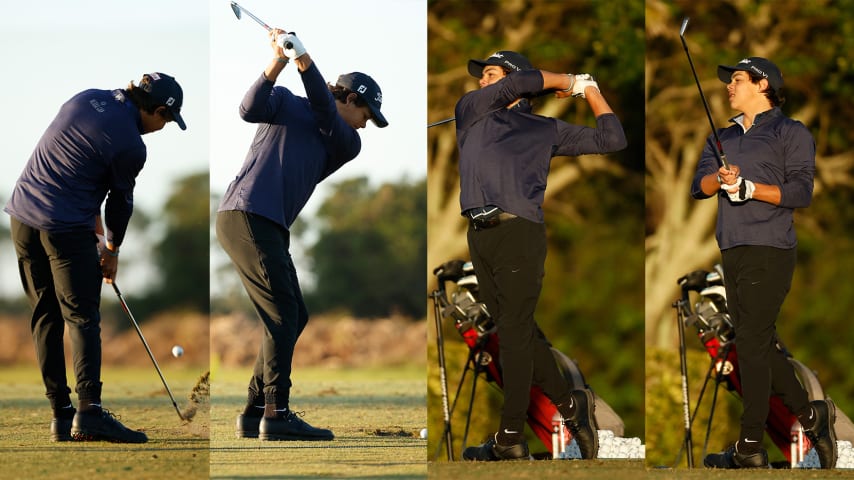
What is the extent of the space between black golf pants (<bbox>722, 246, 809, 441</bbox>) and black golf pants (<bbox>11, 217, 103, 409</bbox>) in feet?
7.57

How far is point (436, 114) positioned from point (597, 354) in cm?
122

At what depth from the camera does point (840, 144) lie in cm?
581

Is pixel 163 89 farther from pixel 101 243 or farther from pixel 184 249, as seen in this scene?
pixel 184 249

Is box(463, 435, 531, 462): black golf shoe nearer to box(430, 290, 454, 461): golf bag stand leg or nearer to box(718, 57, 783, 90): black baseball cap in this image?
box(430, 290, 454, 461): golf bag stand leg

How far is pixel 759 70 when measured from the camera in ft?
16.5

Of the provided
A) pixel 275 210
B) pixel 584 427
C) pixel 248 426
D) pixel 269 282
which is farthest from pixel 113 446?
pixel 584 427

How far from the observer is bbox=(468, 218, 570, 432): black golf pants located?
4.70m

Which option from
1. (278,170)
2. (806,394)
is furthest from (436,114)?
(806,394)

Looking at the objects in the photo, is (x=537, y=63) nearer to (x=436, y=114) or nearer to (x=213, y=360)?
(x=436, y=114)

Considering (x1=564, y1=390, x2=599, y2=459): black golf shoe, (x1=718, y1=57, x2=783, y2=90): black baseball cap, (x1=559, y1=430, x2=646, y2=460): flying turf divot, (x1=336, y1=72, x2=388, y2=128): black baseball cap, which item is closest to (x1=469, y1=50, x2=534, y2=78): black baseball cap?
(x1=336, y1=72, x2=388, y2=128): black baseball cap

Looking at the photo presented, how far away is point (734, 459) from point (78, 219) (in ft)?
8.36

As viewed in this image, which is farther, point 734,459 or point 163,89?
point 163,89

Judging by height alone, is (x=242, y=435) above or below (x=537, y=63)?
below

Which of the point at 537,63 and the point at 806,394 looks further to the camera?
the point at 537,63
